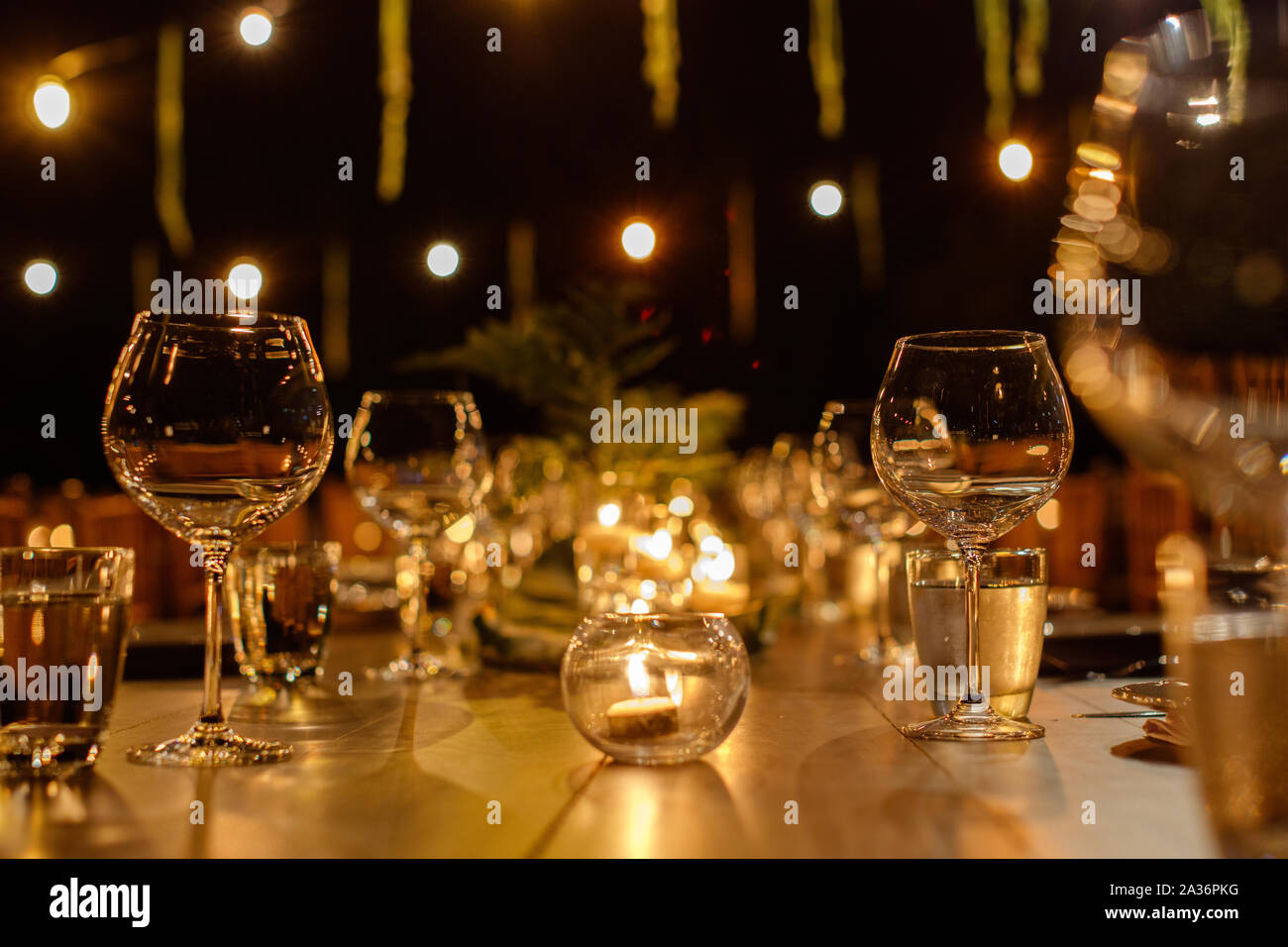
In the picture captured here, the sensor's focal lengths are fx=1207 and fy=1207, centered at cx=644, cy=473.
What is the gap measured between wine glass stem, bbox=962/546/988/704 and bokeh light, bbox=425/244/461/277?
16.9 ft

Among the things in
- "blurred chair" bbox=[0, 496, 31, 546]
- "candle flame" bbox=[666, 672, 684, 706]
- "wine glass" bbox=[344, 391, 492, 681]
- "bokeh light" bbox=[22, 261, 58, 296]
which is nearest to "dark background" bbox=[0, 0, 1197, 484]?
"bokeh light" bbox=[22, 261, 58, 296]

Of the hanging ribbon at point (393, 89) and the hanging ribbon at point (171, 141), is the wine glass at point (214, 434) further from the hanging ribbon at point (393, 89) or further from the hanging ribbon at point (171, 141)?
the hanging ribbon at point (393, 89)

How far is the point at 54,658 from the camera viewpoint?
791mm

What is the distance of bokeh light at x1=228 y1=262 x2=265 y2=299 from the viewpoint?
18.5 ft

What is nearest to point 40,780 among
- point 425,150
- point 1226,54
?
point 1226,54

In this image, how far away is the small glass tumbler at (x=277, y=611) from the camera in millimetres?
1237

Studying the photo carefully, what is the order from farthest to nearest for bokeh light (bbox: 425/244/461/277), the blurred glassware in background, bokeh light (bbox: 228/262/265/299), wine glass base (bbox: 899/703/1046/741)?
bokeh light (bbox: 425/244/461/277)
bokeh light (bbox: 228/262/265/299)
wine glass base (bbox: 899/703/1046/741)
the blurred glassware in background

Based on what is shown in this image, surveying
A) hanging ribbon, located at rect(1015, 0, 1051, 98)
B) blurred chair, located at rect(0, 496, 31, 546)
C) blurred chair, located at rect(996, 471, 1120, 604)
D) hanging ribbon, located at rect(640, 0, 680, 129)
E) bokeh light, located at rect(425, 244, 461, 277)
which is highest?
hanging ribbon, located at rect(640, 0, 680, 129)

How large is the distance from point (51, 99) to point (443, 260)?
2.26 metres

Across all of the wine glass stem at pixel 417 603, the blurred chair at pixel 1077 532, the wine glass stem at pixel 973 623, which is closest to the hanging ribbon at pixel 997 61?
the blurred chair at pixel 1077 532

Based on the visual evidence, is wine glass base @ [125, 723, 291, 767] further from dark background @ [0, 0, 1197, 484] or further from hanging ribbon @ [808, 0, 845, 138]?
hanging ribbon @ [808, 0, 845, 138]

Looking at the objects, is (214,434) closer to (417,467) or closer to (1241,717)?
(417,467)

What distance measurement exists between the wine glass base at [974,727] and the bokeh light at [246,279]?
5132mm

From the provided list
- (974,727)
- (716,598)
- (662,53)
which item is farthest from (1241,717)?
(662,53)
